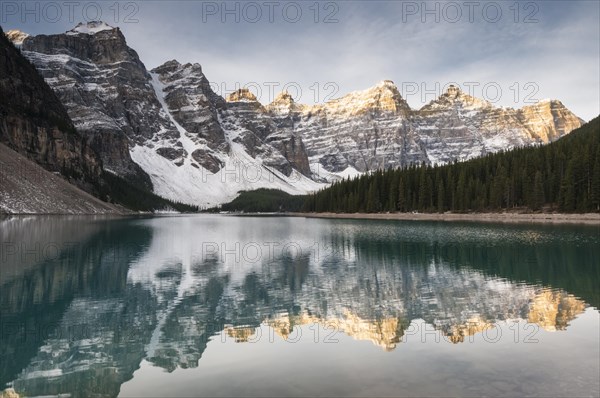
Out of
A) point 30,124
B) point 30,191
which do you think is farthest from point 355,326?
point 30,124

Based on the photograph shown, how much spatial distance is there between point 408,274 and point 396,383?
67.4ft

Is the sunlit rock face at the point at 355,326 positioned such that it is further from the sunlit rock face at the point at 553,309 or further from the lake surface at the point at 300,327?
the sunlit rock face at the point at 553,309

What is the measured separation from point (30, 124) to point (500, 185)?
165685 mm

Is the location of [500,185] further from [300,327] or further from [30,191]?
[30,191]

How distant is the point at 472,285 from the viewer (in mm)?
27641

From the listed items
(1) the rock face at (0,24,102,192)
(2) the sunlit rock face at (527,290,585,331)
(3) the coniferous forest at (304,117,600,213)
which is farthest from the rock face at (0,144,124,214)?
(2) the sunlit rock face at (527,290,585,331)

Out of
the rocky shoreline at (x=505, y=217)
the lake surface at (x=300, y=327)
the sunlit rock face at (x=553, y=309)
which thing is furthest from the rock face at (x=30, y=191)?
the sunlit rock face at (x=553, y=309)

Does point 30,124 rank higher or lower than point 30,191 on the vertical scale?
higher

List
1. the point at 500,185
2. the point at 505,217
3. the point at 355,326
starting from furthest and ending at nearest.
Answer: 1. the point at 500,185
2. the point at 505,217
3. the point at 355,326

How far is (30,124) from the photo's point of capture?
175 m

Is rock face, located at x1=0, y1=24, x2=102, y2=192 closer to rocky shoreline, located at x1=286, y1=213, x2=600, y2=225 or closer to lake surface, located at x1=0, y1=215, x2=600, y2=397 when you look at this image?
rocky shoreline, located at x1=286, y1=213, x2=600, y2=225

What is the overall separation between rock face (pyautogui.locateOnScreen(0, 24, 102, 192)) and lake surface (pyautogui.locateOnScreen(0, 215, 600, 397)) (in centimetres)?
15482

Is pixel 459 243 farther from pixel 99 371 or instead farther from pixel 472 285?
pixel 99 371

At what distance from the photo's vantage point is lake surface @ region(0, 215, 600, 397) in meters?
12.5
